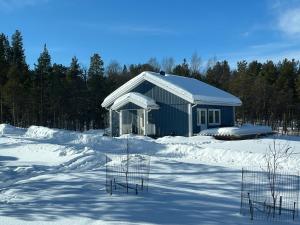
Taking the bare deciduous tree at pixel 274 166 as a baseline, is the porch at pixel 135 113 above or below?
above

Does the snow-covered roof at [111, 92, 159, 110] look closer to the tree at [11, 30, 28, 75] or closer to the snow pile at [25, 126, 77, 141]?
the snow pile at [25, 126, 77, 141]

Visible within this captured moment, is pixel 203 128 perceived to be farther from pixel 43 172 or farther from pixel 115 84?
pixel 115 84

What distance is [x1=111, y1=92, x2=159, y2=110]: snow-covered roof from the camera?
101 feet

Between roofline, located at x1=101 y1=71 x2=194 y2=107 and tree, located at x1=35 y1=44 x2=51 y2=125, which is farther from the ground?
tree, located at x1=35 y1=44 x2=51 y2=125

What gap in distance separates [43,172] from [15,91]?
107 ft

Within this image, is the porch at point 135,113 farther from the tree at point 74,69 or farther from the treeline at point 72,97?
the tree at point 74,69

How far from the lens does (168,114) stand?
31156 mm

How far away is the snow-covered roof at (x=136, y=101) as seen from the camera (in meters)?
30.9

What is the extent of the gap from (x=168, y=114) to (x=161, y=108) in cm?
71

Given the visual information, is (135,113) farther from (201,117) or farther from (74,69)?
(74,69)

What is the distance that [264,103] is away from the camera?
54.3 meters

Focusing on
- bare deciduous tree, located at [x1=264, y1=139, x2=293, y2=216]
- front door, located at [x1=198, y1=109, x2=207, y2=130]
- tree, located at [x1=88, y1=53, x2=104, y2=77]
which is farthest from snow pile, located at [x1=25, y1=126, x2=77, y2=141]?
tree, located at [x1=88, y1=53, x2=104, y2=77]

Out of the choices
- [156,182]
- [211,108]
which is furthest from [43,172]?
[211,108]

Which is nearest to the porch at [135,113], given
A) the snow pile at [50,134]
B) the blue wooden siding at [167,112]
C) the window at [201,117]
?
the blue wooden siding at [167,112]
